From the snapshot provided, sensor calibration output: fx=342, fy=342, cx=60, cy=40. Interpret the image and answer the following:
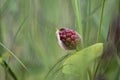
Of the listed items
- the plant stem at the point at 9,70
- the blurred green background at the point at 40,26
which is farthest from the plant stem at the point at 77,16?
the plant stem at the point at 9,70

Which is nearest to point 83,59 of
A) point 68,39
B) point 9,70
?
point 68,39

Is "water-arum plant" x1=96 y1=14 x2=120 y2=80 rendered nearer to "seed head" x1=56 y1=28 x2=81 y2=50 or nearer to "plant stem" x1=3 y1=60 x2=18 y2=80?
"seed head" x1=56 y1=28 x2=81 y2=50

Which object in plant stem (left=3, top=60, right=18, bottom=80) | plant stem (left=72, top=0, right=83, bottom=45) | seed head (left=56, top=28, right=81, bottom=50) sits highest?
plant stem (left=72, top=0, right=83, bottom=45)

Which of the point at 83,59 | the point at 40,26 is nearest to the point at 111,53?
the point at 83,59

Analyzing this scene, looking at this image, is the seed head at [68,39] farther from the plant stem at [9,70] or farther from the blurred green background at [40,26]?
the plant stem at [9,70]

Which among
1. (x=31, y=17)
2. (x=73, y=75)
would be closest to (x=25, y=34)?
(x=31, y=17)

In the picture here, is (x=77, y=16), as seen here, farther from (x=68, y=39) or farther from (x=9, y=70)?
(x=9, y=70)

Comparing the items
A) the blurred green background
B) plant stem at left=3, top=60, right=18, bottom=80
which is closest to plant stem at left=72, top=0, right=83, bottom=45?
the blurred green background
